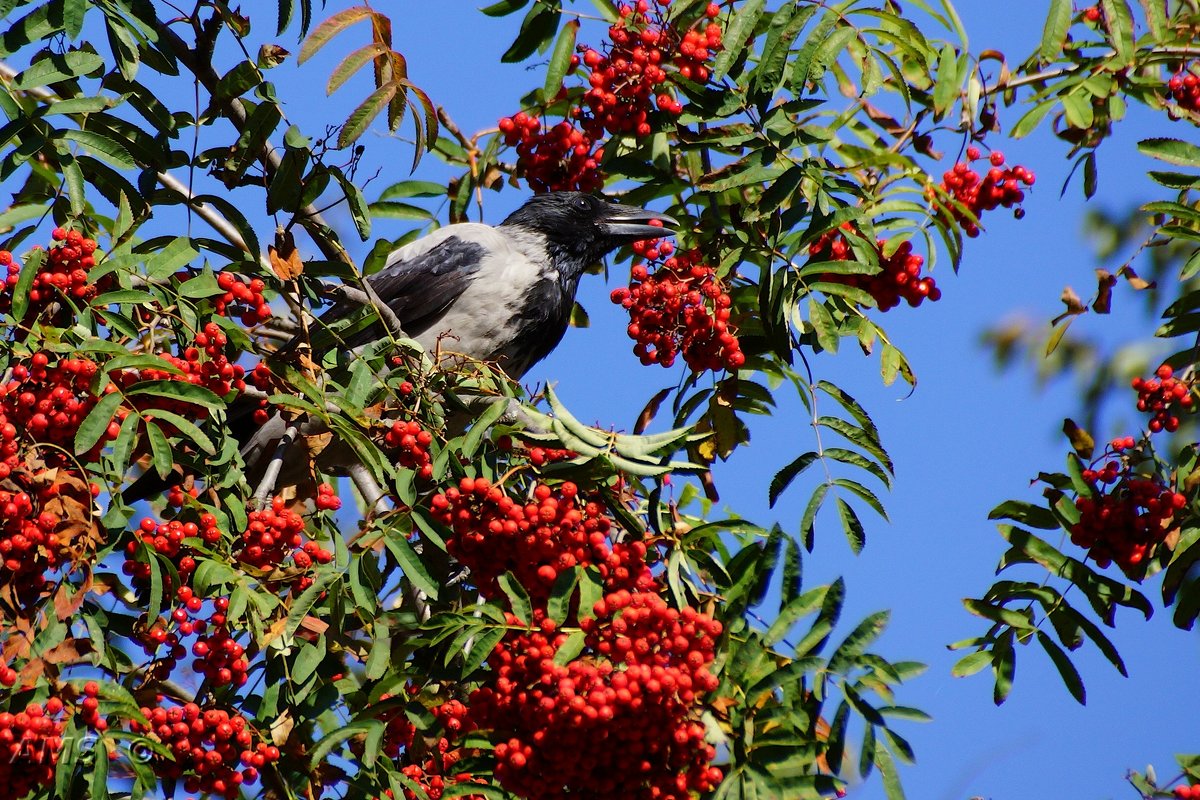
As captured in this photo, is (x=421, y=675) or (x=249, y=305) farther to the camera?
(x=249, y=305)

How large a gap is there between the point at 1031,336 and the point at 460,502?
17.5ft

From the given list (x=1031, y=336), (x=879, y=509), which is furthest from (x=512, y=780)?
(x=1031, y=336)

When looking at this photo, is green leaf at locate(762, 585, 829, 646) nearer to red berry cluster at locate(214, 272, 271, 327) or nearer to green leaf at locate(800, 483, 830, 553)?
green leaf at locate(800, 483, 830, 553)

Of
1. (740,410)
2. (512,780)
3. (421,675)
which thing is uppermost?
(740,410)

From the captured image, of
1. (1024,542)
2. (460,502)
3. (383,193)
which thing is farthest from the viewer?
(383,193)

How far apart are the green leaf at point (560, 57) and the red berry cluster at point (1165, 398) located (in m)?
2.07

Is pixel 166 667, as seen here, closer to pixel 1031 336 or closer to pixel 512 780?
pixel 512 780

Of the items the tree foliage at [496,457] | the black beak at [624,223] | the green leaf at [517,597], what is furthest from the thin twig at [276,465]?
the black beak at [624,223]

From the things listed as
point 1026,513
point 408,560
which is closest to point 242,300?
point 408,560

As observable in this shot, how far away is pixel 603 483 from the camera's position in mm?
3205

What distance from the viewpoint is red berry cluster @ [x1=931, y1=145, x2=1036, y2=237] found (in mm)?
4234

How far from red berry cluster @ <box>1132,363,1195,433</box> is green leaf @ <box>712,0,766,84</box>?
5.12ft

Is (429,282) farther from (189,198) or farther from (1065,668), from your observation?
(1065,668)

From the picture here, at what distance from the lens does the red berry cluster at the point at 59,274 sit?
325 cm
